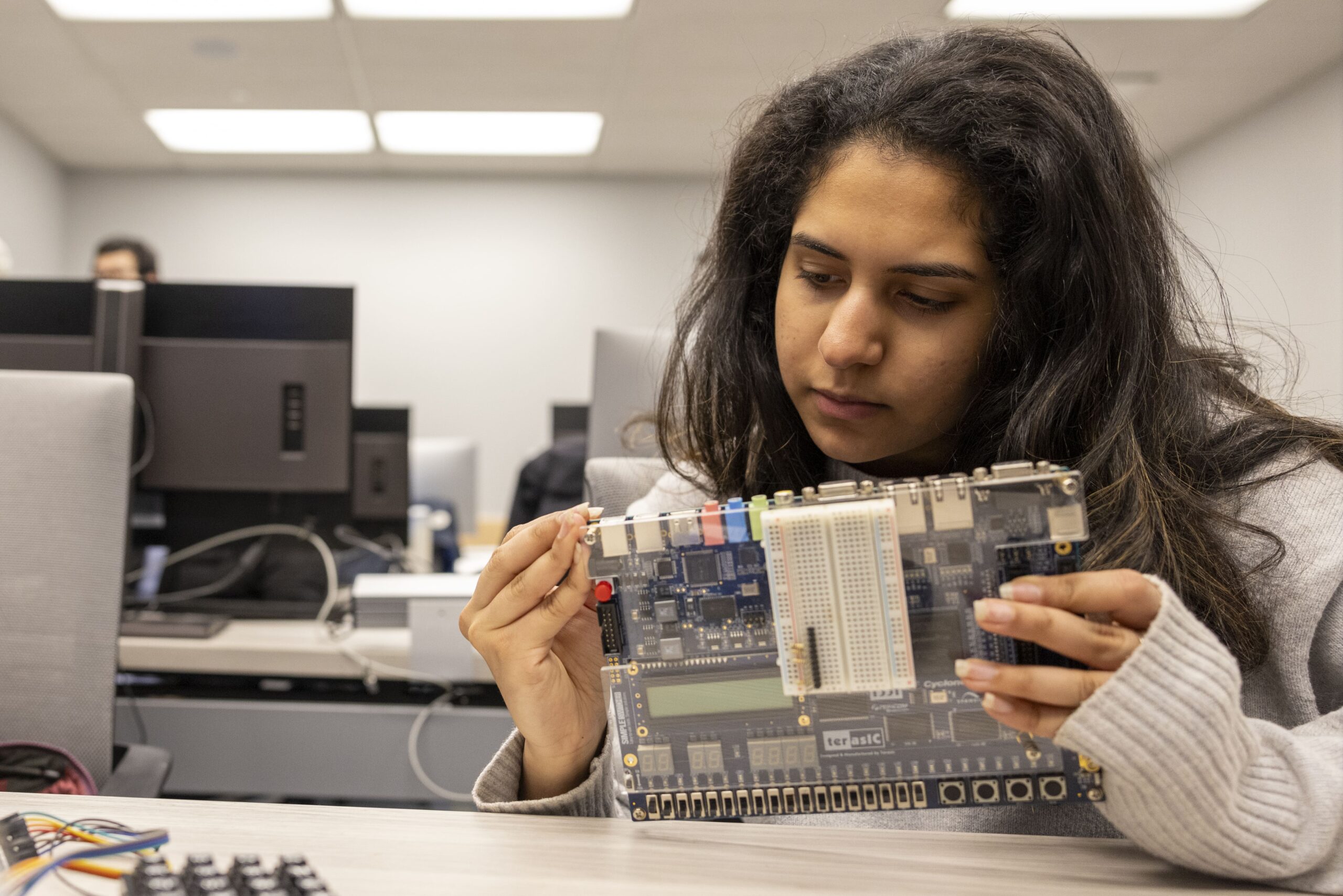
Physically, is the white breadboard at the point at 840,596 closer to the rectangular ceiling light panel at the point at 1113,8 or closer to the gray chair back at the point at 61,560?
the gray chair back at the point at 61,560

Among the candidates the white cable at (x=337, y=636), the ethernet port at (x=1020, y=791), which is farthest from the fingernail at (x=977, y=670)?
the white cable at (x=337, y=636)

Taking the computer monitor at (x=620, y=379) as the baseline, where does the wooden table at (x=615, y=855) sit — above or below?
below

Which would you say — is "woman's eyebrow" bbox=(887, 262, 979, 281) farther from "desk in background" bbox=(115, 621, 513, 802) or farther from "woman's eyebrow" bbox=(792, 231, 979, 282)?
"desk in background" bbox=(115, 621, 513, 802)

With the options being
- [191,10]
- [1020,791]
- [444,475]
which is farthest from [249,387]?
[191,10]

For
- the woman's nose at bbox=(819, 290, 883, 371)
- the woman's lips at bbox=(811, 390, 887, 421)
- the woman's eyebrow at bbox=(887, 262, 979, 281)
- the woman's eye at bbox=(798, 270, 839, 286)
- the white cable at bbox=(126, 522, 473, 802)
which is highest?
the woman's eye at bbox=(798, 270, 839, 286)

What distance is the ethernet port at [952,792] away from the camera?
25.9 inches

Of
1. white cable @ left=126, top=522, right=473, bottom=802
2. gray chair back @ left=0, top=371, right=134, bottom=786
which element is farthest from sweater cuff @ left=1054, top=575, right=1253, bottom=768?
gray chair back @ left=0, top=371, right=134, bottom=786

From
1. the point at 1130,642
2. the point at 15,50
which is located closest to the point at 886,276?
the point at 1130,642

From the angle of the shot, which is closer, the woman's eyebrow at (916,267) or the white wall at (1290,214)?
the woman's eyebrow at (916,267)

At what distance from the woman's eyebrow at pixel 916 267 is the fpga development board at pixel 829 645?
254 mm

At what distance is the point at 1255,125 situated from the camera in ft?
16.1

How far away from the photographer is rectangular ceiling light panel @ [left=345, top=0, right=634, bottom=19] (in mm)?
3951

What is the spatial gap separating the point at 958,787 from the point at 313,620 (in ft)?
5.25

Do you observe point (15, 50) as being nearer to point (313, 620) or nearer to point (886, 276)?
point (313, 620)
